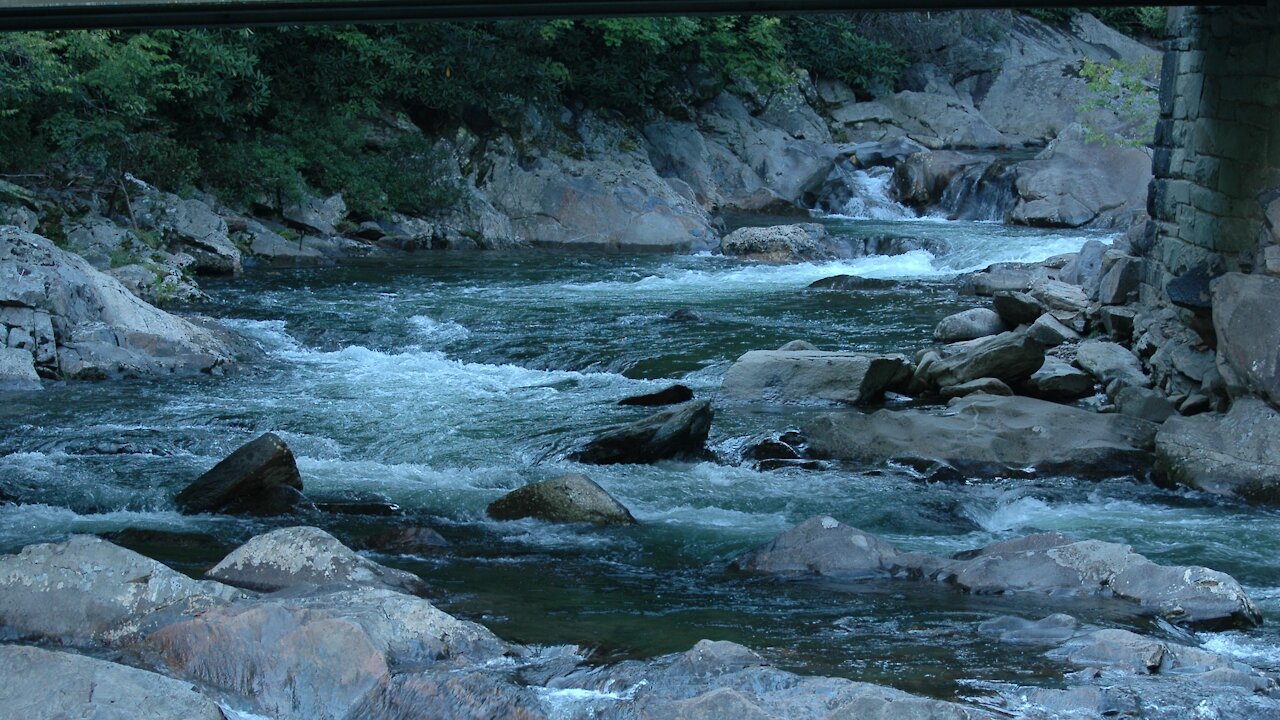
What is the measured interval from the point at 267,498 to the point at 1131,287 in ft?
26.8

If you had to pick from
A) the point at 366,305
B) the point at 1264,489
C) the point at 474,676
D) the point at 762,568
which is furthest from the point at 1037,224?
the point at 474,676

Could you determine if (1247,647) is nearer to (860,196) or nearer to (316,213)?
(316,213)

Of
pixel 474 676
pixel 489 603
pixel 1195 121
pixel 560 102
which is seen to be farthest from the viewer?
pixel 560 102

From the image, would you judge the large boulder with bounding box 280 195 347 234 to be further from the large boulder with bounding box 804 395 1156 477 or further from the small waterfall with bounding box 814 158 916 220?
the large boulder with bounding box 804 395 1156 477

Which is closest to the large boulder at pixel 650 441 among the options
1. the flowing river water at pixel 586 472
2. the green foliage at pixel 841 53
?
the flowing river water at pixel 586 472

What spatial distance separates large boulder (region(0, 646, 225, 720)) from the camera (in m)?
4.39

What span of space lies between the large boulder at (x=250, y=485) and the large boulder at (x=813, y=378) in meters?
4.26

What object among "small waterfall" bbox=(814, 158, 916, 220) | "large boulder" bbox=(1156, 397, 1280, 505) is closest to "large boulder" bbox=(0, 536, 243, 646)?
"large boulder" bbox=(1156, 397, 1280, 505)

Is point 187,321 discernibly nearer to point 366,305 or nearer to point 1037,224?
point 366,305

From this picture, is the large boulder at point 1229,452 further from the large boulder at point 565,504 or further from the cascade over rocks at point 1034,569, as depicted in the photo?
the large boulder at point 565,504

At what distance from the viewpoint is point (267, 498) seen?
326 inches

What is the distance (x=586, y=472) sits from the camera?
934 centimetres

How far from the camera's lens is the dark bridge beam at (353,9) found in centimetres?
797

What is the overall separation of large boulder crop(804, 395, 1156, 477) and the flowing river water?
21 cm
